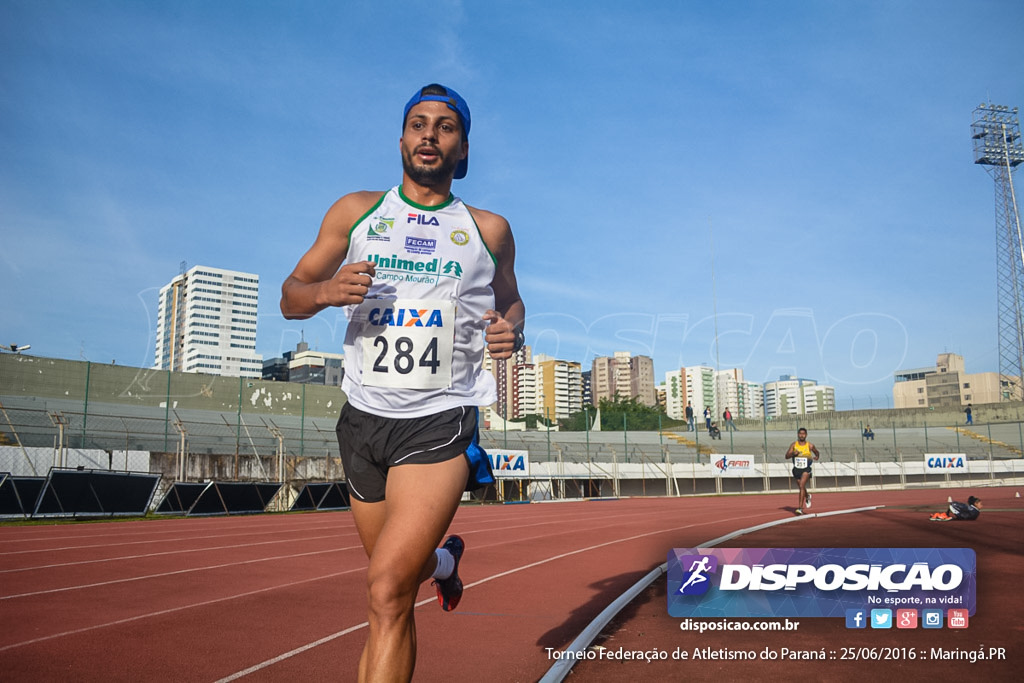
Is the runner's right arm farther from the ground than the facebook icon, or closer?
farther from the ground

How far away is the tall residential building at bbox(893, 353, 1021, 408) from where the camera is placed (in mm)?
114562

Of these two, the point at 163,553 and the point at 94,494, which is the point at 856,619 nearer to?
the point at 163,553

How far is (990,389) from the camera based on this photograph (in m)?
114

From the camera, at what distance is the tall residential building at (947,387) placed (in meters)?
115

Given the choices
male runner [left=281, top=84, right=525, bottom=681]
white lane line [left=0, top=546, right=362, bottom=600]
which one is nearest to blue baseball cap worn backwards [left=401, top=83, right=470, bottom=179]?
male runner [left=281, top=84, right=525, bottom=681]

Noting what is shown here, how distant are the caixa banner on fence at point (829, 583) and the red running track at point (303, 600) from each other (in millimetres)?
210

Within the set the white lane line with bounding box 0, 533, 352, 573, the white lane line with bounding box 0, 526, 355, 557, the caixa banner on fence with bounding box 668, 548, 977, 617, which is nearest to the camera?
the caixa banner on fence with bounding box 668, 548, 977, 617

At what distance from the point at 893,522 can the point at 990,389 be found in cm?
12160

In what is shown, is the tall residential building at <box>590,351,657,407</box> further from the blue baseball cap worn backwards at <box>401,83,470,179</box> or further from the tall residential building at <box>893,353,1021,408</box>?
the blue baseball cap worn backwards at <box>401,83,470,179</box>

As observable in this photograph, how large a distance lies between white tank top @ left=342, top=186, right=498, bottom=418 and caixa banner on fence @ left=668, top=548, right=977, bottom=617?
10.1ft

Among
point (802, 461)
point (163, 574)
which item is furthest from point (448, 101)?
point (802, 461)

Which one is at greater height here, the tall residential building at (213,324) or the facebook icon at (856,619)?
the tall residential building at (213,324)

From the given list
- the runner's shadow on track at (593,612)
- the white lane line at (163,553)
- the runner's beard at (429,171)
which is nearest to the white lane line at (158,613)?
the runner's shadow on track at (593,612)

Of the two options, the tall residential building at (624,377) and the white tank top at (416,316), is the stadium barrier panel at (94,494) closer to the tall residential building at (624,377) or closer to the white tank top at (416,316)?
the white tank top at (416,316)
